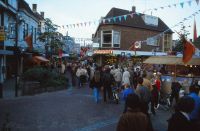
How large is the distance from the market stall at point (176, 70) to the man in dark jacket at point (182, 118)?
25.7ft

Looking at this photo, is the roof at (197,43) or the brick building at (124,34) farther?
the brick building at (124,34)

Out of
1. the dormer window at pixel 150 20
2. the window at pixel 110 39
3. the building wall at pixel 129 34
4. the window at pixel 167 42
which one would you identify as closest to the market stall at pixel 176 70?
the window at pixel 110 39

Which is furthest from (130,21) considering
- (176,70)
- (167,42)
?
(176,70)

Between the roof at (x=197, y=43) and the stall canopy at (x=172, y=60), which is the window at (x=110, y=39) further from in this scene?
the roof at (x=197, y=43)

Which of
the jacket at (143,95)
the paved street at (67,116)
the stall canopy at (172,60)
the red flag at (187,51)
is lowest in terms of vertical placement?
the paved street at (67,116)

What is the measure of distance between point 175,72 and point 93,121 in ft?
26.5

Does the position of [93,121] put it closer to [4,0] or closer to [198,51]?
[198,51]

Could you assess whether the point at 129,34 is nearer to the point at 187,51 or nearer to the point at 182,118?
the point at 187,51

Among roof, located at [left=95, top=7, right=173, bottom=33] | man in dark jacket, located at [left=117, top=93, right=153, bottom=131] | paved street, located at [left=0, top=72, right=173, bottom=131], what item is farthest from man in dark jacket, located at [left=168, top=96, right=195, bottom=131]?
roof, located at [left=95, top=7, right=173, bottom=33]

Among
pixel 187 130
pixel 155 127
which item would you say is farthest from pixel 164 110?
pixel 187 130

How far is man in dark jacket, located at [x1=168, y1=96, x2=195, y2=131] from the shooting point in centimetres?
240

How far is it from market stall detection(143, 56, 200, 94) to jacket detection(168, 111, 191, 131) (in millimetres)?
7985

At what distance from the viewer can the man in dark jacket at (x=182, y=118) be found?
240 cm

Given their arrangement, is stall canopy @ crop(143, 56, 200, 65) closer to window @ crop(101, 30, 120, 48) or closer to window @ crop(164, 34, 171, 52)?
window @ crop(101, 30, 120, 48)
